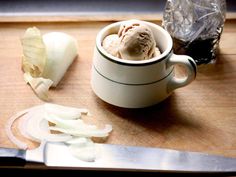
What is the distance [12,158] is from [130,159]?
151mm

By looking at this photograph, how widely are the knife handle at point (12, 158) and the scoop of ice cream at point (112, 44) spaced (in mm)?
197

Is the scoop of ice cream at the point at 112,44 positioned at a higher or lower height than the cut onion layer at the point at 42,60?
higher

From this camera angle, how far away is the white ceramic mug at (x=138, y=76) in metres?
0.61

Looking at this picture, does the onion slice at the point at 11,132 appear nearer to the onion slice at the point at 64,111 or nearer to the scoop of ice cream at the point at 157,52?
the onion slice at the point at 64,111

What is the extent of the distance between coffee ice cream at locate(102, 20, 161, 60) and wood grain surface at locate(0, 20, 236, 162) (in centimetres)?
9

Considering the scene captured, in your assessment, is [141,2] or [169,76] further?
[141,2]

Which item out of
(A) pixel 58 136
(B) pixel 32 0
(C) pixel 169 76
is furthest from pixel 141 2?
(A) pixel 58 136

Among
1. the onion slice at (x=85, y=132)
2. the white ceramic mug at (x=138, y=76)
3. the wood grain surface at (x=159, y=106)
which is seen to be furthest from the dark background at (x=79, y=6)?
the onion slice at (x=85, y=132)

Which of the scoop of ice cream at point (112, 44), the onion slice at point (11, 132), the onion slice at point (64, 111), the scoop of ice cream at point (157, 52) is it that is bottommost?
the onion slice at point (11, 132)

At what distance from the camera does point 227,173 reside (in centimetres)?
55

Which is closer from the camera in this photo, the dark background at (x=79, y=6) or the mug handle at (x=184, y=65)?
the mug handle at (x=184, y=65)

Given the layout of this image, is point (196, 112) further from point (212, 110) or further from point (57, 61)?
point (57, 61)

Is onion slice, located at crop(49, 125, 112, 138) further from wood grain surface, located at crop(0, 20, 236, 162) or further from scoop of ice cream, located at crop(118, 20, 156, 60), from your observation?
scoop of ice cream, located at crop(118, 20, 156, 60)

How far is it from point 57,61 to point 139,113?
0.16 meters
